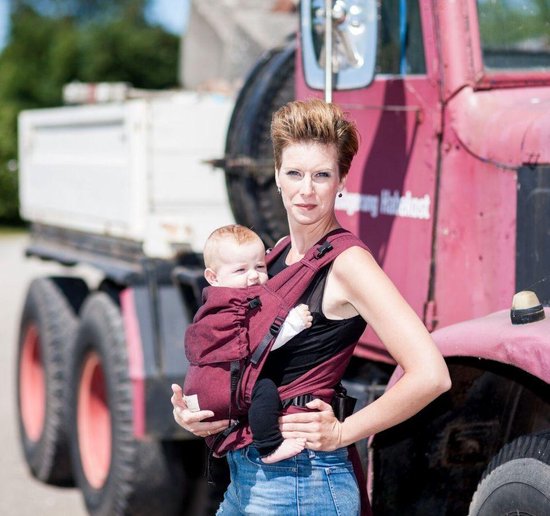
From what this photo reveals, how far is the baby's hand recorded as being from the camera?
241 centimetres

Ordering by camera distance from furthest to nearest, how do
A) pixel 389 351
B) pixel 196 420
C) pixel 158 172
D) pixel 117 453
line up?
pixel 158 172 < pixel 117 453 < pixel 196 420 < pixel 389 351

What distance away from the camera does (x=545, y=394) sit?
281 centimetres

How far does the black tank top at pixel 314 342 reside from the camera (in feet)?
8.04

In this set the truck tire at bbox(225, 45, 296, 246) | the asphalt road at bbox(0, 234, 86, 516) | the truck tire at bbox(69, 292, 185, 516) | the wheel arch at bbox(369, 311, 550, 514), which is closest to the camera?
the wheel arch at bbox(369, 311, 550, 514)

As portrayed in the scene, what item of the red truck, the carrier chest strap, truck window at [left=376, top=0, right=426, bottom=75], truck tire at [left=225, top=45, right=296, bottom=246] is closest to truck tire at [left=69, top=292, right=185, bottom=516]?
truck tire at [left=225, top=45, right=296, bottom=246]

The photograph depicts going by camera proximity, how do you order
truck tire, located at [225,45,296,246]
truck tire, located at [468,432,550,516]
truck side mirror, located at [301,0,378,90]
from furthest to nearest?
truck tire, located at [225,45,296,246]
truck side mirror, located at [301,0,378,90]
truck tire, located at [468,432,550,516]

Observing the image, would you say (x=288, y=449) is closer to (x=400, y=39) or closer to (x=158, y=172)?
(x=400, y=39)

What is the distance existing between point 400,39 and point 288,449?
147 cm

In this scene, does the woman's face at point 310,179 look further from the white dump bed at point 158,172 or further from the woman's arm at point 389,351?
the white dump bed at point 158,172

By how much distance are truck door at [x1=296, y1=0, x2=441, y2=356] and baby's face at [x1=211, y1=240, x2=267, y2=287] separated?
783 mm

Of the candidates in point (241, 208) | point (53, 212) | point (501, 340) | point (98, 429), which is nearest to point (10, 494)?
point (98, 429)

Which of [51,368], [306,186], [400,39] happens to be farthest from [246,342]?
[51,368]

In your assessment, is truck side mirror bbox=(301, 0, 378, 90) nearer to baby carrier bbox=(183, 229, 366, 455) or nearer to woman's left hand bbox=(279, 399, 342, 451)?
baby carrier bbox=(183, 229, 366, 455)

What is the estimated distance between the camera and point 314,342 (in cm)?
246
